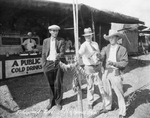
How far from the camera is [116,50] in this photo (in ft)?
11.1

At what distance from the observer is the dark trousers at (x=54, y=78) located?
3746mm

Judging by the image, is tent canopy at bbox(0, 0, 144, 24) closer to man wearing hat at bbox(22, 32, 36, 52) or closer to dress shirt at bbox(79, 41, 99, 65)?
man wearing hat at bbox(22, 32, 36, 52)

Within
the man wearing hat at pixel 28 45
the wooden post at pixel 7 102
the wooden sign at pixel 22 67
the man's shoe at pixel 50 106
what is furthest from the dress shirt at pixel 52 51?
the man wearing hat at pixel 28 45

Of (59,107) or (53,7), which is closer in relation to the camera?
(59,107)

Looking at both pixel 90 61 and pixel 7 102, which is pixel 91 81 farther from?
pixel 7 102

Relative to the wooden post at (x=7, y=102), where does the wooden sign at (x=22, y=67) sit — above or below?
above

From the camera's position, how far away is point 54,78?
3.88 metres

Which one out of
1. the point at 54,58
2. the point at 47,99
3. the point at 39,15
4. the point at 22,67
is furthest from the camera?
the point at 39,15

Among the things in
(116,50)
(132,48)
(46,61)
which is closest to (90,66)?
(116,50)

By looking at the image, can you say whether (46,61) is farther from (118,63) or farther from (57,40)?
(118,63)

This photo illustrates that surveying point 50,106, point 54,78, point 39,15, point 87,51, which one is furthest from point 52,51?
point 39,15

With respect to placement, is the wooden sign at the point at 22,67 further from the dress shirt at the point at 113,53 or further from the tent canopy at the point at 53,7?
the dress shirt at the point at 113,53

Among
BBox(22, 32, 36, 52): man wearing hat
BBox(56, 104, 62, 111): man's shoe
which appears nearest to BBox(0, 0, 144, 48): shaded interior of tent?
BBox(22, 32, 36, 52): man wearing hat

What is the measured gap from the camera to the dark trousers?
12.3ft
